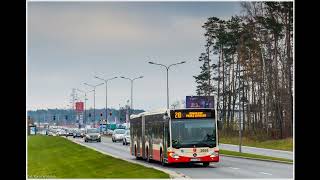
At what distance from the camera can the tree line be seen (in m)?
80.6

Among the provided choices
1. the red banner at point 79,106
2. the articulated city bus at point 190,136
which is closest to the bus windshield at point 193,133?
the articulated city bus at point 190,136

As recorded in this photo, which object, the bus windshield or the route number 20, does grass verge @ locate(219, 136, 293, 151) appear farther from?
the route number 20

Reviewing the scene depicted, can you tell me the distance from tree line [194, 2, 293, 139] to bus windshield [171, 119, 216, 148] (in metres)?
36.3

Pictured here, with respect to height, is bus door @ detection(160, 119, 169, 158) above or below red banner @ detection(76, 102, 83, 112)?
below

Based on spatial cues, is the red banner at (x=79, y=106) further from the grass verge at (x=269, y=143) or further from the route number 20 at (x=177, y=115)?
the route number 20 at (x=177, y=115)

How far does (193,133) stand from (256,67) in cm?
5539

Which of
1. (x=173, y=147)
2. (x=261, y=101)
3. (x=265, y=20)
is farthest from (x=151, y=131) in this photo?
(x=261, y=101)

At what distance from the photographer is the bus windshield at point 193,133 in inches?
1425

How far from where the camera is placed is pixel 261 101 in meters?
95.0

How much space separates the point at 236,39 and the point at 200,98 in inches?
395

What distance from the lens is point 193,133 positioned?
3638 centimetres

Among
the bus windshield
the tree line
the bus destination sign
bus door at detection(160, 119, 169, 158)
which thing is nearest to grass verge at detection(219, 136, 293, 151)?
the tree line

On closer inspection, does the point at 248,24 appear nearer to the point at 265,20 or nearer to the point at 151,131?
the point at 265,20
